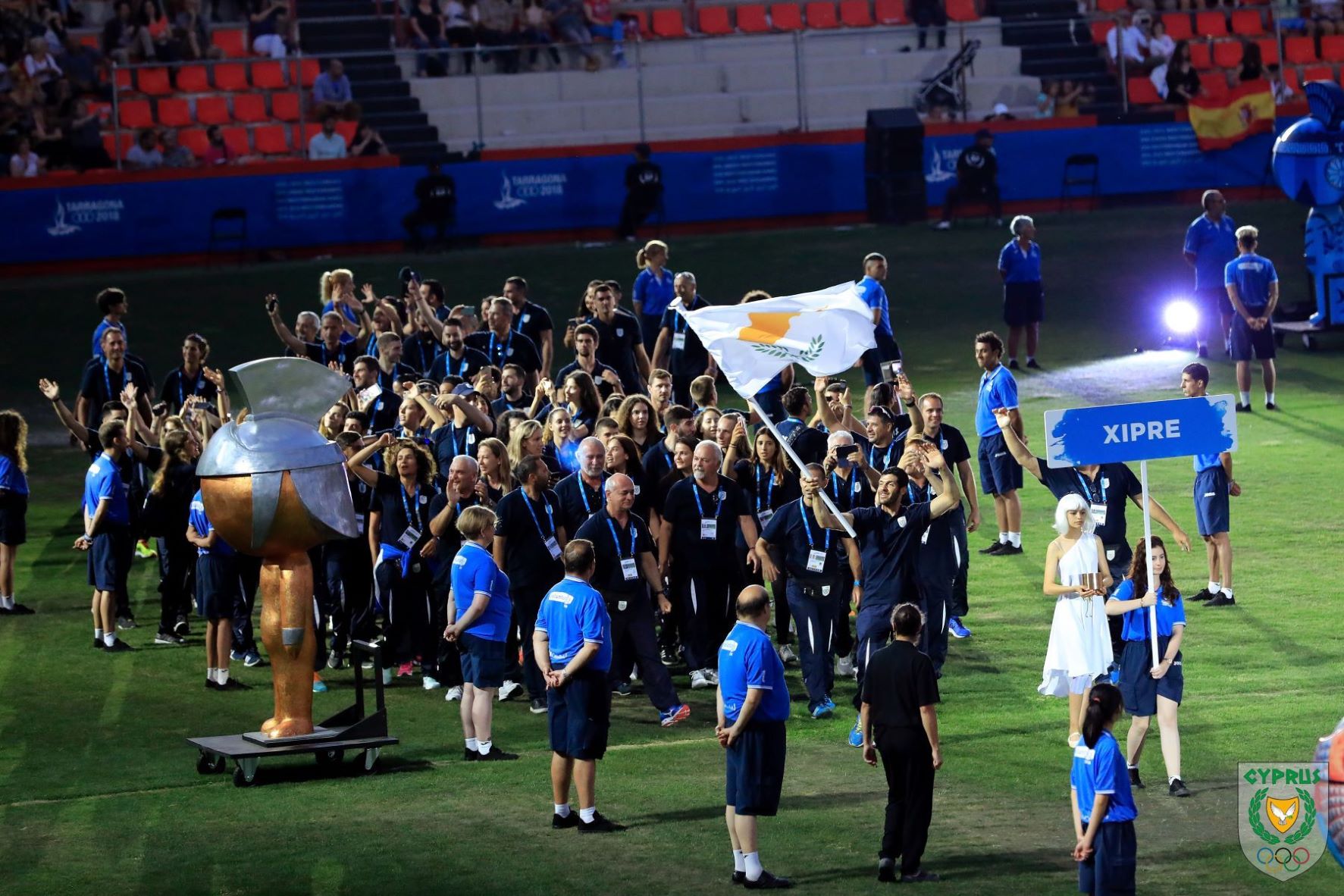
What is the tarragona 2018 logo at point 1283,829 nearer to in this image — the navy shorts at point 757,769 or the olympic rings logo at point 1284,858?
the olympic rings logo at point 1284,858

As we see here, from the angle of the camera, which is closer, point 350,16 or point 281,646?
point 281,646

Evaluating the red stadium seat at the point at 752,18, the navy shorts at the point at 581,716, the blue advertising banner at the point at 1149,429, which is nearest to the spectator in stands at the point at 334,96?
the red stadium seat at the point at 752,18

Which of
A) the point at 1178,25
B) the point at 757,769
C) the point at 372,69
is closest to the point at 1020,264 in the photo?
the point at 372,69

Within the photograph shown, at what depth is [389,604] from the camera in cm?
1375

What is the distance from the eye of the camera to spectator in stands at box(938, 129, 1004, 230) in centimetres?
3142

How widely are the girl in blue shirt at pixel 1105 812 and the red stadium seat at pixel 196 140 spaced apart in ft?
79.1

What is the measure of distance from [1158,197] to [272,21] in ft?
51.1

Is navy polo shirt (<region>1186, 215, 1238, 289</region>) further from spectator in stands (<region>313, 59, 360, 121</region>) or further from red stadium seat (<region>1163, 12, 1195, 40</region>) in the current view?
spectator in stands (<region>313, 59, 360, 121</region>)

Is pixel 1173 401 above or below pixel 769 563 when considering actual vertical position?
above

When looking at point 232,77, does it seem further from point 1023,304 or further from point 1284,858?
point 1284,858

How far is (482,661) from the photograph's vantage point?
1180cm

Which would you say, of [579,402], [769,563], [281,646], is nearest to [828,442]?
[769,563]

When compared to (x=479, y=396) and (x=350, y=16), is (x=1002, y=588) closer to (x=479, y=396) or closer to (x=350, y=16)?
(x=479, y=396)

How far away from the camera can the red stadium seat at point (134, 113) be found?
30.0 metres
